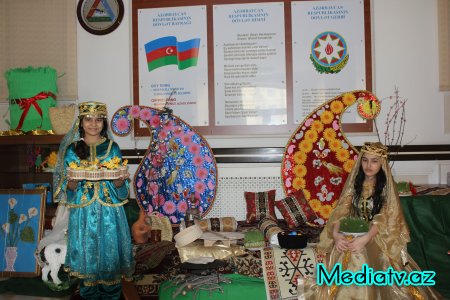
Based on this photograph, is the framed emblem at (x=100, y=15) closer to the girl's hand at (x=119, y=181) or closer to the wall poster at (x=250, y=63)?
the wall poster at (x=250, y=63)

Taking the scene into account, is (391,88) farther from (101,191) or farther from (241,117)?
(101,191)

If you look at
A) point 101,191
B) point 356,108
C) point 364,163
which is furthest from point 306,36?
point 101,191

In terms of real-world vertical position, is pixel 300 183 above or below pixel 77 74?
below

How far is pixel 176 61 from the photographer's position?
4.86 metres

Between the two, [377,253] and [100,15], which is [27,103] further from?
[377,253]

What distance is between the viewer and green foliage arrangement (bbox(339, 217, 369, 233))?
9.49ft

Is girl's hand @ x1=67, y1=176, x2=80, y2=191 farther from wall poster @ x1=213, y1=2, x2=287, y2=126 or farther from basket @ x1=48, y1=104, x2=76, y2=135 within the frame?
wall poster @ x1=213, y1=2, x2=287, y2=126

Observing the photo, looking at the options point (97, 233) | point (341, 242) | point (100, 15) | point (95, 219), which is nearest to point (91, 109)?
point (95, 219)

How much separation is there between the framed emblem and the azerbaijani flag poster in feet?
1.20

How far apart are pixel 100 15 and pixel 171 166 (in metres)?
2.18

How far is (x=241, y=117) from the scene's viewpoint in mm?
4820

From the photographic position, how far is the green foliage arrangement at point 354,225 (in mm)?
2893

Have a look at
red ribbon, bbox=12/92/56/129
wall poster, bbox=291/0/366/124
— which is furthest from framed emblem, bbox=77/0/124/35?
wall poster, bbox=291/0/366/124

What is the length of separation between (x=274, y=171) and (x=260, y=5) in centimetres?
204
